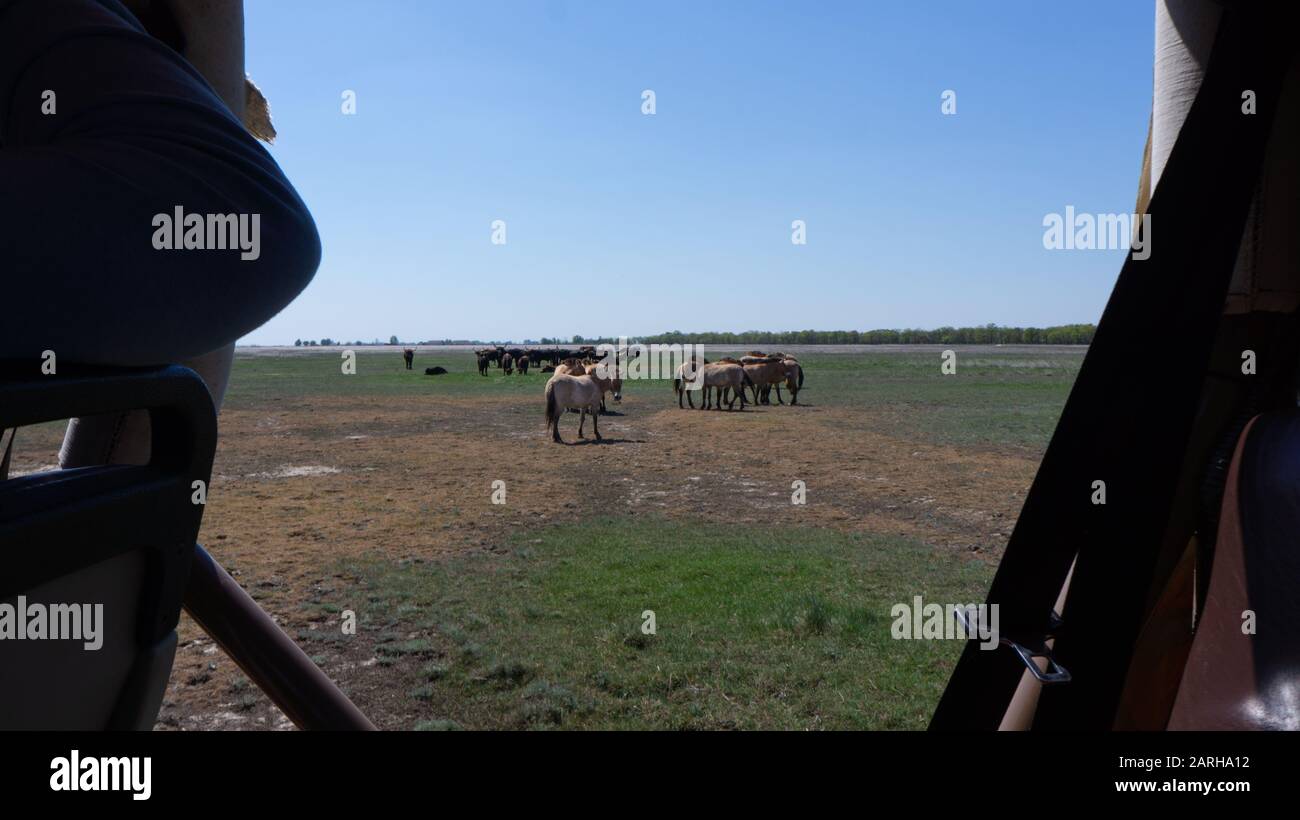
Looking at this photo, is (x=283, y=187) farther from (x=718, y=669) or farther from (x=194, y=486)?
(x=718, y=669)

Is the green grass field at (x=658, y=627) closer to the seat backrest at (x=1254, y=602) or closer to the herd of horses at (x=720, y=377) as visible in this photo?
the seat backrest at (x=1254, y=602)

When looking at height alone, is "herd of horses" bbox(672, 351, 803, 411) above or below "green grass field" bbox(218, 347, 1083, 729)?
above

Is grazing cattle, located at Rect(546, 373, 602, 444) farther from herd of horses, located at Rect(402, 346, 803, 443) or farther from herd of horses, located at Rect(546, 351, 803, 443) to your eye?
herd of horses, located at Rect(546, 351, 803, 443)

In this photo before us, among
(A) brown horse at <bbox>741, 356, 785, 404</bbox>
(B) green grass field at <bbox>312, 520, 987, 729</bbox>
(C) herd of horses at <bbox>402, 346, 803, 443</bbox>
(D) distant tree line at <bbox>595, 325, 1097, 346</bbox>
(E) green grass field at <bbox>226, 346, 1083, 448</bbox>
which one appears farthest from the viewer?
(D) distant tree line at <bbox>595, 325, 1097, 346</bbox>

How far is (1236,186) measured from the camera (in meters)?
1.25

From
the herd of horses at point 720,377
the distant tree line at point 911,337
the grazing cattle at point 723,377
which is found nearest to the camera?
the herd of horses at point 720,377

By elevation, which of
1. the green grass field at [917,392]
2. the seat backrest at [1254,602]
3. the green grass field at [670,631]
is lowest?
the green grass field at [670,631]

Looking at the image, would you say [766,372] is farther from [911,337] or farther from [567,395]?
[911,337]

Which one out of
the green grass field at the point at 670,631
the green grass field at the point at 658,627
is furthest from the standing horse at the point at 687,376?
the green grass field at the point at 670,631

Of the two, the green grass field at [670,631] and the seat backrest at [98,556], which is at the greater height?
the seat backrest at [98,556]

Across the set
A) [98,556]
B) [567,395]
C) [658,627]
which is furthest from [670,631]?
[567,395]

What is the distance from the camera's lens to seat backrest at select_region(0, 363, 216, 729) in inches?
25.0

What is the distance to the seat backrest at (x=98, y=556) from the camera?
2.09 ft

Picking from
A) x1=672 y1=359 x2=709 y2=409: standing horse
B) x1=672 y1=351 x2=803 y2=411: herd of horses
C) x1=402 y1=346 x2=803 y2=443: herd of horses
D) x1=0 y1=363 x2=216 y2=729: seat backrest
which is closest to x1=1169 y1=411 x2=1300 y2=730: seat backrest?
x1=0 y1=363 x2=216 y2=729: seat backrest
